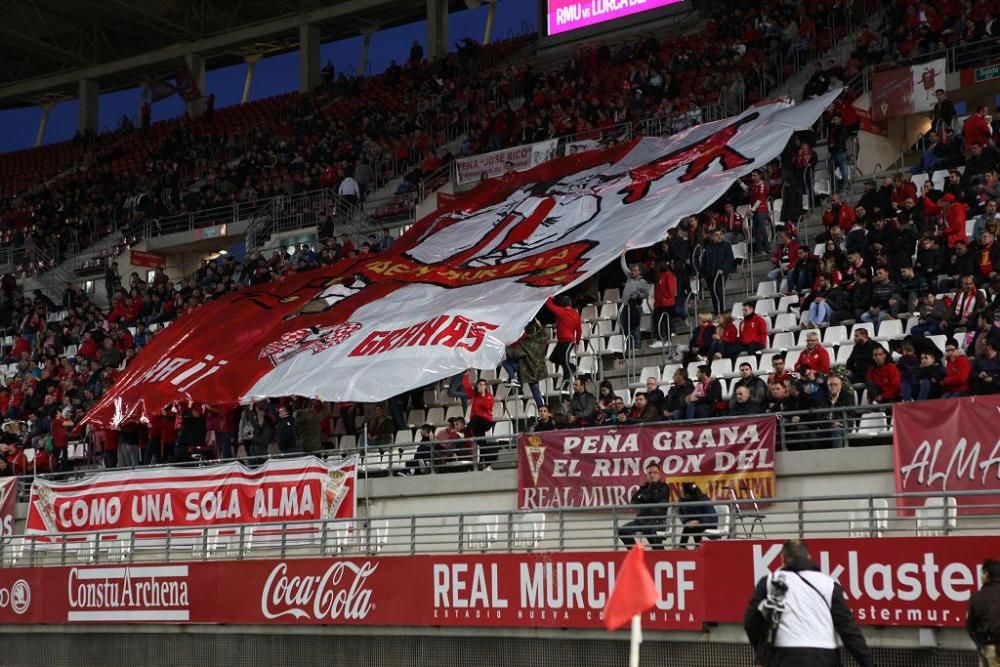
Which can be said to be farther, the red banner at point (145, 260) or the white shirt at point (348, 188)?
the red banner at point (145, 260)

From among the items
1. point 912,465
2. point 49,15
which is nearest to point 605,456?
point 912,465

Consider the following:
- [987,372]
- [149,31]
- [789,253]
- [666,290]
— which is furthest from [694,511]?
[149,31]

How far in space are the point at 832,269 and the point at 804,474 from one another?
482 cm

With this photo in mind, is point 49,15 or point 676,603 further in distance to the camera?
point 49,15

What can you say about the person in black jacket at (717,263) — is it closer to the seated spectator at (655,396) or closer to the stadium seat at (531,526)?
the seated spectator at (655,396)

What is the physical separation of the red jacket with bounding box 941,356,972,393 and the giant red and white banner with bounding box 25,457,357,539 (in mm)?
6968

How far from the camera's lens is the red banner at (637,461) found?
15.4 metres

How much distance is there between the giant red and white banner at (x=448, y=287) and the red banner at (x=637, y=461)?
2527mm

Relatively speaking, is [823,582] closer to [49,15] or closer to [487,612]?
[487,612]

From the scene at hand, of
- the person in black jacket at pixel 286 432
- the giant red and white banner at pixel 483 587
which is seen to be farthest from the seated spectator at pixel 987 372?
the person in black jacket at pixel 286 432

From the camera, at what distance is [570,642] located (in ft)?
47.8

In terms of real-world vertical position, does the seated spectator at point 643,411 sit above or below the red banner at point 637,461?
above

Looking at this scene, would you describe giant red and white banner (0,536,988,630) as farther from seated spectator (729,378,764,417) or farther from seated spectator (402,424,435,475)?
seated spectator (729,378,764,417)

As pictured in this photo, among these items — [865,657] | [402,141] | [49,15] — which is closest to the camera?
[865,657]
